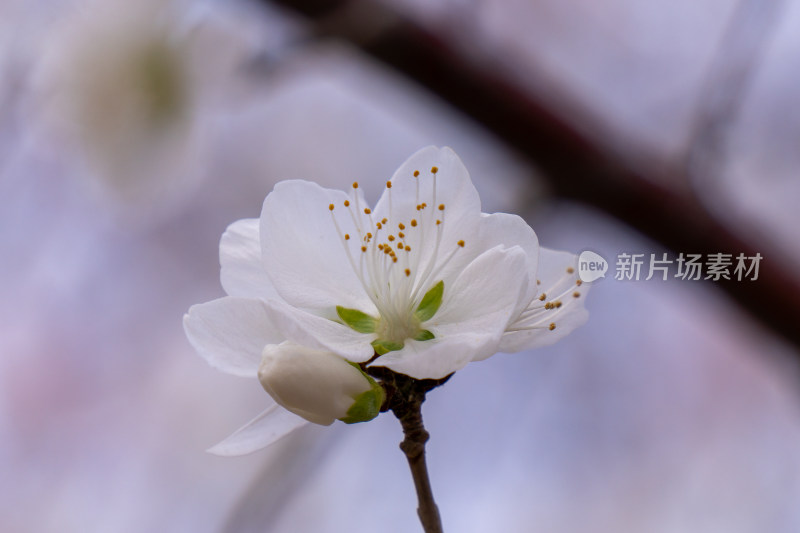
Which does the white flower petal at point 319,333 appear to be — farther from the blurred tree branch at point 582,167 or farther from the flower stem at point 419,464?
the blurred tree branch at point 582,167

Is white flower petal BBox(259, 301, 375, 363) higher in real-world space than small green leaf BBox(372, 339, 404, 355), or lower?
lower

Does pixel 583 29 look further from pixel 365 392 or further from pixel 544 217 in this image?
pixel 365 392

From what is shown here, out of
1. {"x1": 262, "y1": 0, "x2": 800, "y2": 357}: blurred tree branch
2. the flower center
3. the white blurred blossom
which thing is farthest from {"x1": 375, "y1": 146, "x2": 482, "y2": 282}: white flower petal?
the white blurred blossom

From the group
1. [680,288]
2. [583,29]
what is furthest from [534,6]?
[680,288]

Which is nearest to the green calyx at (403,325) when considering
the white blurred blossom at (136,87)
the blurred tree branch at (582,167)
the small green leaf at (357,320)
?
the small green leaf at (357,320)

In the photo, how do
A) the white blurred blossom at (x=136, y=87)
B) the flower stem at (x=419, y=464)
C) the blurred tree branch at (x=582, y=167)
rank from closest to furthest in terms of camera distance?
the flower stem at (x=419, y=464) → the blurred tree branch at (x=582, y=167) → the white blurred blossom at (x=136, y=87)

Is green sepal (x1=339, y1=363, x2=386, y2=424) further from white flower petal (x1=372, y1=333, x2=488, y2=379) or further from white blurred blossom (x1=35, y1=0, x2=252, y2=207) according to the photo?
white blurred blossom (x1=35, y1=0, x2=252, y2=207)

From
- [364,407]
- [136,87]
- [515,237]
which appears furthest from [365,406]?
[136,87]
